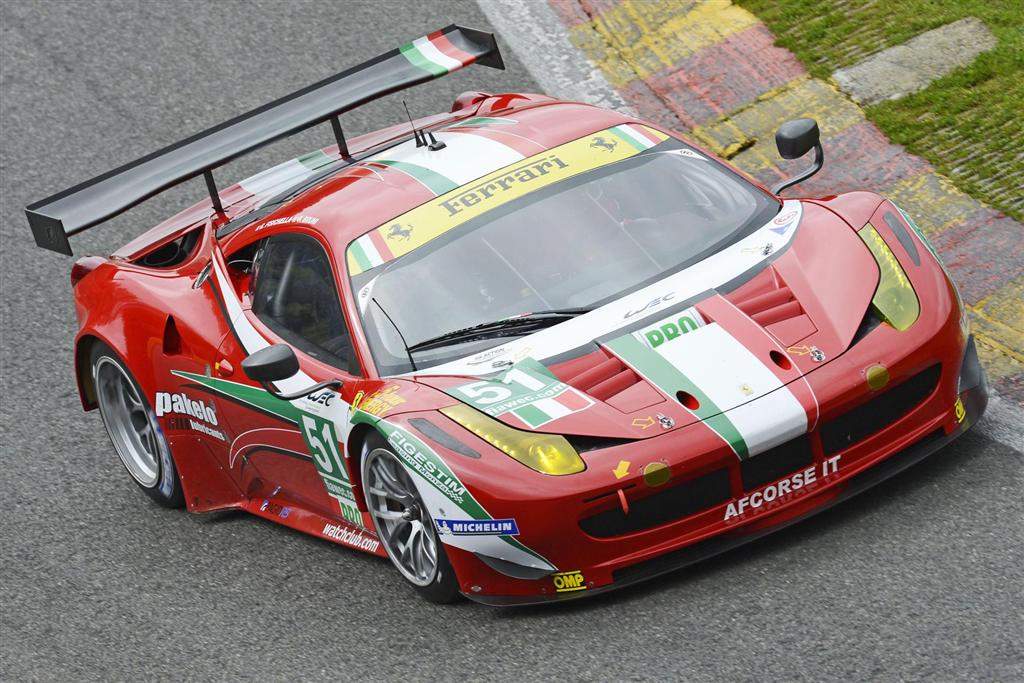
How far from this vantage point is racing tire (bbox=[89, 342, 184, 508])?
684 centimetres

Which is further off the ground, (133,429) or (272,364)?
(272,364)

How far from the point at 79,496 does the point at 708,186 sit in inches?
124

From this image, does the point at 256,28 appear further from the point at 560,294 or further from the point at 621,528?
the point at 621,528

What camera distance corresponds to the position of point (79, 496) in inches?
278

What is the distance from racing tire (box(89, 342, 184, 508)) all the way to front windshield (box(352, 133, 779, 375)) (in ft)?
5.24

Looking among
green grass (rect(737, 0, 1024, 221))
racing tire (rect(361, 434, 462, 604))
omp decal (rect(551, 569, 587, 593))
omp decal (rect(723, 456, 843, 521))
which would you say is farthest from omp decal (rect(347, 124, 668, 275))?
green grass (rect(737, 0, 1024, 221))

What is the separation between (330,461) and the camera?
5.65 metres

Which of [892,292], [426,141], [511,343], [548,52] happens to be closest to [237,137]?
[426,141]

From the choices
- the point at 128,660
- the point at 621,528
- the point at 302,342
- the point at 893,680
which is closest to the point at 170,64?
the point at 302,342

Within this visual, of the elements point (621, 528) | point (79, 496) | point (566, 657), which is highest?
point (621, 528)

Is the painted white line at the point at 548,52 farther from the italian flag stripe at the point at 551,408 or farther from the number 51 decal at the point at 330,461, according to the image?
the italian flag stripe at the point at 551,408

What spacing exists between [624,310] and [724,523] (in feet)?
2.92

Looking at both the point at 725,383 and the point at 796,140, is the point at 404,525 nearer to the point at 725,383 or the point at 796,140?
the point at 725,383

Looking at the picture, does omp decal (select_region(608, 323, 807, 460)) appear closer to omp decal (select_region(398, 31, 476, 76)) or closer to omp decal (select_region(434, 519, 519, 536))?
omp decal (select_region(434, 519, 519, 536))
